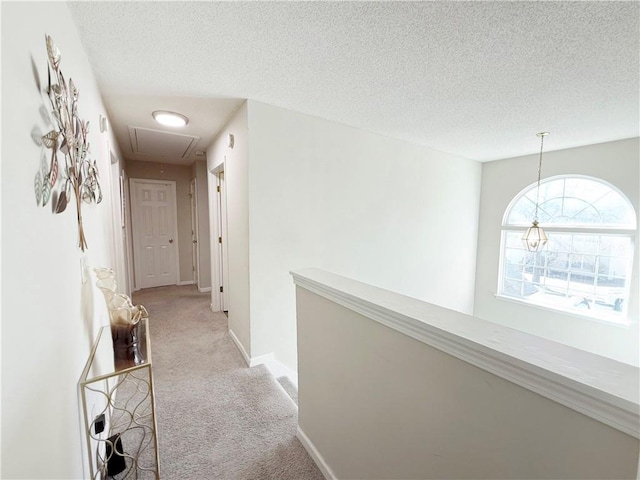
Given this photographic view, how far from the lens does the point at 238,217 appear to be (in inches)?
104

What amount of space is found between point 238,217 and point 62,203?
5.38ft

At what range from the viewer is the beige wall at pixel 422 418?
0.57 meters

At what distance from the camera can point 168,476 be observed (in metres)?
1.43

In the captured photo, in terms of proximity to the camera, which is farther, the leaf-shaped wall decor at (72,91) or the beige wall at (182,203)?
the beige wall at (182,203)

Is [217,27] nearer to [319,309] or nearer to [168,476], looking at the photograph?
[319,309]

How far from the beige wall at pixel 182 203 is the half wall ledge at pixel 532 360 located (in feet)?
15.9

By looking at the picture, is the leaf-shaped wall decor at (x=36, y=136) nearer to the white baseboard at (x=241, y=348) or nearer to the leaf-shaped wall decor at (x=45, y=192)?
the leaf-shaped wall decor at (x=45, y=192)

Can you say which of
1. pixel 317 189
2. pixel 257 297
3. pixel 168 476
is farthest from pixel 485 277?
pixel 168 476

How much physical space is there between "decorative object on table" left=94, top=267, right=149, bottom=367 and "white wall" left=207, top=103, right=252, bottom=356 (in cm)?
108

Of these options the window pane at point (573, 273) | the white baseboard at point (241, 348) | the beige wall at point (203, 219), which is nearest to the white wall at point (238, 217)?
the white baseboard at point (241, 348)

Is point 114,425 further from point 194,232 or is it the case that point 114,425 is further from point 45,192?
point 194,232

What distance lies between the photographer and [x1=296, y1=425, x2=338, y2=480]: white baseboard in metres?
1.42

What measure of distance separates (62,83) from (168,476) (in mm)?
1914

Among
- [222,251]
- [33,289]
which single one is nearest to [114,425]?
[33,289]
